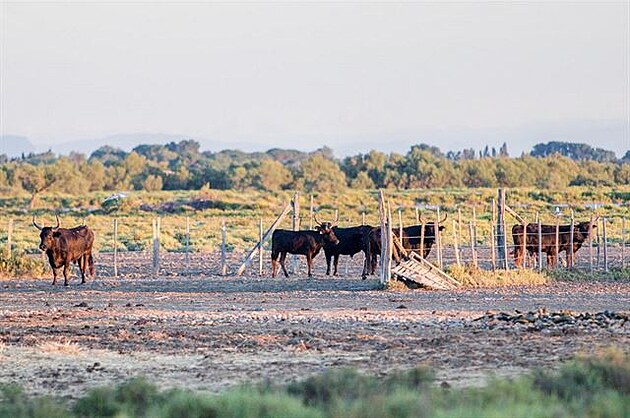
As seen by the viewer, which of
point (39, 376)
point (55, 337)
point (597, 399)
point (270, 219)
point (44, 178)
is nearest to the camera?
point (597, 399)

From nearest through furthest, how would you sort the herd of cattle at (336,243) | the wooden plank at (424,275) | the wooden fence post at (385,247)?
the wooden plank at (424,275), the wooden fence post at (385,247), the herd of cattle at (336,243)

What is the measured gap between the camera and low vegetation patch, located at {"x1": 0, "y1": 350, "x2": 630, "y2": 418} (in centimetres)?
994

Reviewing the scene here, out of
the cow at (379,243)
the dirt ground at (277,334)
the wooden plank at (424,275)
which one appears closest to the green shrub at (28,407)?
the dirt ground at (277,334)

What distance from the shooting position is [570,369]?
11859 millimetres

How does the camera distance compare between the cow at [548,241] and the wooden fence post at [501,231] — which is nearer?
the wooden fence post at [501,231]

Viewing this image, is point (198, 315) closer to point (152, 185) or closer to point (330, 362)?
point (330, 362)

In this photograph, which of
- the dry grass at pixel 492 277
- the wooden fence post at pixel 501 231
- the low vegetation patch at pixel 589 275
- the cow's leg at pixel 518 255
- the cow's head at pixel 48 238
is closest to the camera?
the dry grass at pixel 492 277

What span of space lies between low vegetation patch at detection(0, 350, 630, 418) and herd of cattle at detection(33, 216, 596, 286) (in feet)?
53.3

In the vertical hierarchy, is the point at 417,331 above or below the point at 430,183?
below

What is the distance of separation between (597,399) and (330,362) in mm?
3993

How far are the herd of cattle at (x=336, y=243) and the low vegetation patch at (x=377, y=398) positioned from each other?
16236 mm

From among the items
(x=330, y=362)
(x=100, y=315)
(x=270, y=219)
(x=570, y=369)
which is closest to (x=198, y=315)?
(x=100, y=315)

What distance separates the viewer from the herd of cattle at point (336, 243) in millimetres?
28422

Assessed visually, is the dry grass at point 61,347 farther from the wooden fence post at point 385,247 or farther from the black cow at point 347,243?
the black cow at point 347,243
